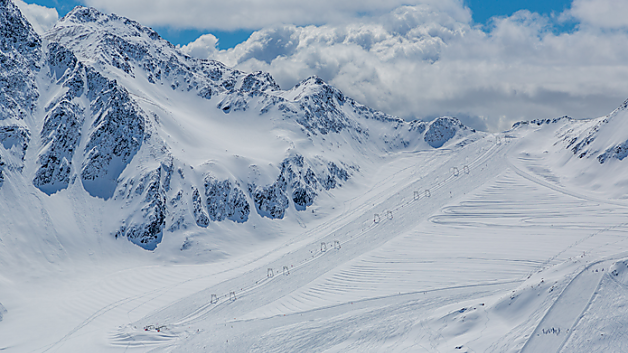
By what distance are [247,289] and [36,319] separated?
2415 cm

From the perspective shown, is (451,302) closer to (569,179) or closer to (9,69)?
(569,179)

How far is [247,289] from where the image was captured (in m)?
47.6

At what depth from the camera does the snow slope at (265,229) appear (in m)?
30.3

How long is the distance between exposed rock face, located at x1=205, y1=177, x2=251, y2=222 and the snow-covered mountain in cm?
21

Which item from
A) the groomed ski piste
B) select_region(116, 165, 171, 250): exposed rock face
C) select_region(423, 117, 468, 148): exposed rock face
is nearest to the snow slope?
the groomed ski piste

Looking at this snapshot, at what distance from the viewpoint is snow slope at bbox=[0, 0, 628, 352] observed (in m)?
30.3

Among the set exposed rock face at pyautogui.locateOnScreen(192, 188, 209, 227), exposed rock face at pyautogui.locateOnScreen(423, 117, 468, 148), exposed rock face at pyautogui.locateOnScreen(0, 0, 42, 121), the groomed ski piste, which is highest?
exposed rock face at pyautogui.locateOnScreen(0, 0, 42, 121)

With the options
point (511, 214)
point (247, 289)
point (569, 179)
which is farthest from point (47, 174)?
point (569, 179)

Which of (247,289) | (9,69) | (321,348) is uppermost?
(9,69)

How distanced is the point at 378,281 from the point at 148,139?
194ft

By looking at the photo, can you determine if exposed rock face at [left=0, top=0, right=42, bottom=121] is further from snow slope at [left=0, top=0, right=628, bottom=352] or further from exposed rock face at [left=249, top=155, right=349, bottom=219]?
exposed rock face at [left=249, top=155, right=349, bottom=219]

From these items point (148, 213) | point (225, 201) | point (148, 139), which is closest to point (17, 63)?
point (148, 139)

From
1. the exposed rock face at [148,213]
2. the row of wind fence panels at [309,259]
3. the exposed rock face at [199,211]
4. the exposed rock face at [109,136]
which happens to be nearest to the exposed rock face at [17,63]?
the exposed rock face at [109,136]

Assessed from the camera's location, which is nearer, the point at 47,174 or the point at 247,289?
the point at 247,289
